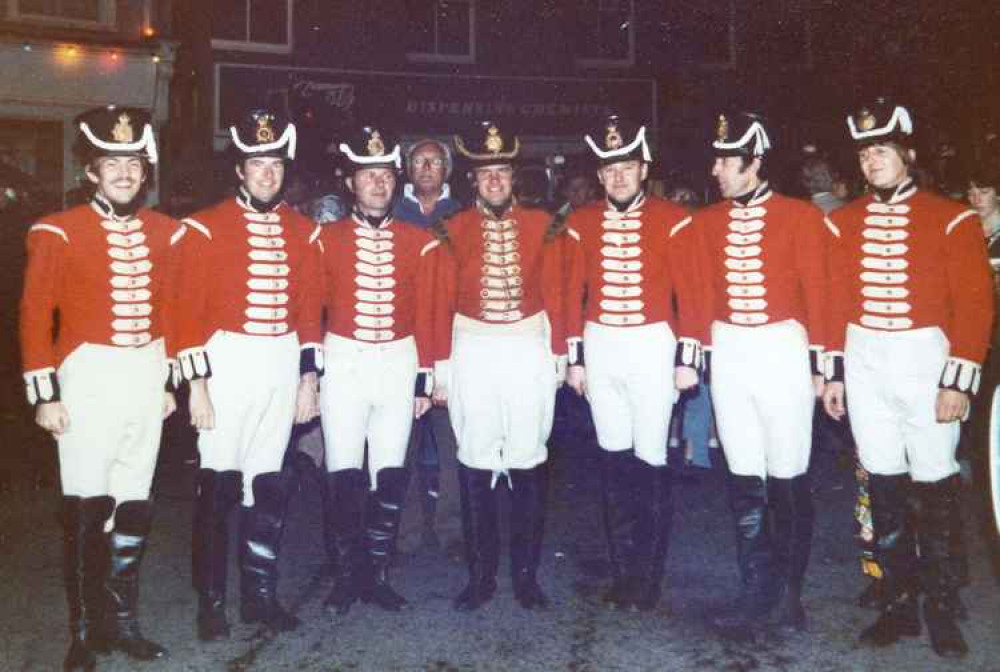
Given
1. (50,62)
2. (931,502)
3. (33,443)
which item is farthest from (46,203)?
(50,62)

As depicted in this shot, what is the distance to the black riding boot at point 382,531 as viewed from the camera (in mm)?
5316

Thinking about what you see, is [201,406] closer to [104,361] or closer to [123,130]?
[104,361]

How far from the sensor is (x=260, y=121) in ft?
16.2

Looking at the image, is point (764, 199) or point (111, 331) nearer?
point (111, 331)

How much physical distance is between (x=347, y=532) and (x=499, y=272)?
5.08 feet

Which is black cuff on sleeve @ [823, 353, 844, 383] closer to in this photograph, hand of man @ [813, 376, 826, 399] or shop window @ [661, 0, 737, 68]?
hand of man @ [813, 376, 826, 399]

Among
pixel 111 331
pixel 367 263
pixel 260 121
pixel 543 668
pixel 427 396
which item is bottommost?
pixel 543 668

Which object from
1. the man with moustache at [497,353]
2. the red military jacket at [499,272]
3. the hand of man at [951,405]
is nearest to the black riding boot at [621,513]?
the man with moustache at [497,353]

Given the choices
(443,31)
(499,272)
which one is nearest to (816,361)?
(499,272)

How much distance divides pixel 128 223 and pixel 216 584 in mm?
1737

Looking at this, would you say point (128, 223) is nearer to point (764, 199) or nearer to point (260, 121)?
point (260, 121)

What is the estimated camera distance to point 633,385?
5211 millimetres

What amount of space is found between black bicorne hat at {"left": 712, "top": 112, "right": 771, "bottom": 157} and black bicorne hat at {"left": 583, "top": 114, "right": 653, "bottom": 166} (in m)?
0.40

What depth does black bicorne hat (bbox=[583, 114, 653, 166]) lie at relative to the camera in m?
5.25
